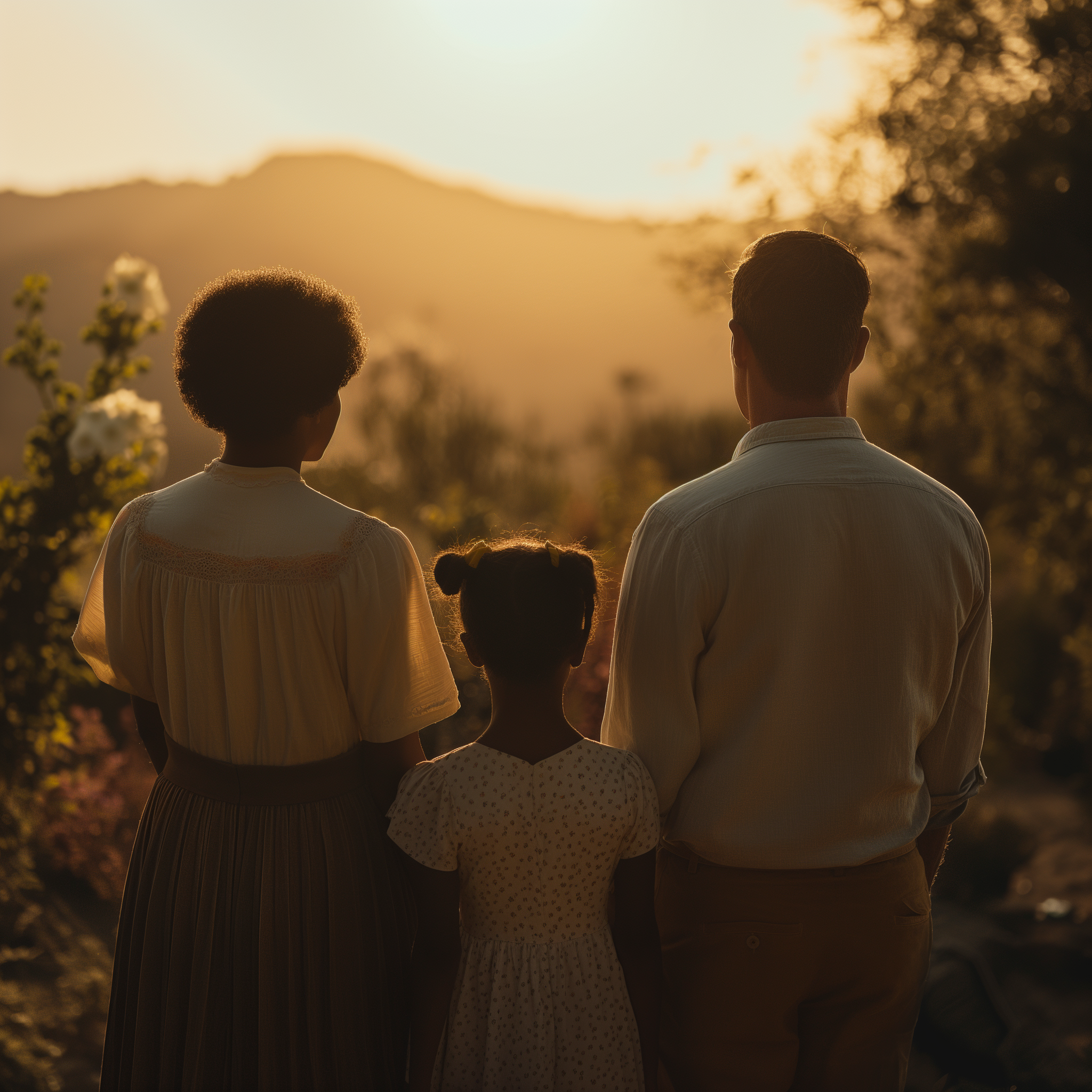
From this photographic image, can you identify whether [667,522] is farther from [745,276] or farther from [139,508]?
[139,508]

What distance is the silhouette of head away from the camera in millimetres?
1698

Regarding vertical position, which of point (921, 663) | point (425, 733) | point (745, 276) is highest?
point (745, 276)

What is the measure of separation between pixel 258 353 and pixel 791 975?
54.8 inches

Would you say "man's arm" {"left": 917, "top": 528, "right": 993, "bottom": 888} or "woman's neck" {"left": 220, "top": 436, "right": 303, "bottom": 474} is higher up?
"woman's neck" {"left": 220, "top": 436, "right": 303, "bottom": 474}

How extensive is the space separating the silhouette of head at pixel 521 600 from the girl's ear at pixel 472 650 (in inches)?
0.5

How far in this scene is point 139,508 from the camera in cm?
181

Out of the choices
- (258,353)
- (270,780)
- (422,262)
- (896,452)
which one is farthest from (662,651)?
(422,262)

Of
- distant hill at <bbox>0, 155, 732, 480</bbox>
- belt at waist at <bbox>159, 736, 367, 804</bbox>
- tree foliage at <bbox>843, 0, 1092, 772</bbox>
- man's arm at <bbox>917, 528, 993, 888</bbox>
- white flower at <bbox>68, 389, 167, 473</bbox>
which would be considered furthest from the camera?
distant hill at <bbox>0, 155, 732, 480</bbox>

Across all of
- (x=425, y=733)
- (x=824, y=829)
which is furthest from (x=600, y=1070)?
(x=425, y=733)

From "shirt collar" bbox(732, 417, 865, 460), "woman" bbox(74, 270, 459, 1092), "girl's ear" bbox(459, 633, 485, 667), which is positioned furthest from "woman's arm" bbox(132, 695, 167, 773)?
"shirt collar" bbox(732, 417, 865, 460)

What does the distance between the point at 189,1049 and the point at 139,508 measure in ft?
3.15

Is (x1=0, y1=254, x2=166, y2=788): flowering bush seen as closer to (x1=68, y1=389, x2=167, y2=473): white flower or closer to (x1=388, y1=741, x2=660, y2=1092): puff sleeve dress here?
(x1=68, y1=389, x2=167, y2=473): white flower

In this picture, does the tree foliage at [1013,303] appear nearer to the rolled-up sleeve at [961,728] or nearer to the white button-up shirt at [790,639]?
the rolled-up sleeve at [961,728]

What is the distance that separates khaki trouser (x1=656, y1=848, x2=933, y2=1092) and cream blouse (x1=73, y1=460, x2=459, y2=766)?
0.60 metres
